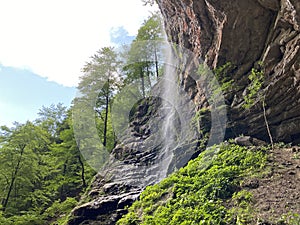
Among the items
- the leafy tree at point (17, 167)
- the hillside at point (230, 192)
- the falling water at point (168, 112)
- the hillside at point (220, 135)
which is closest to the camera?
the hillside at point (230, 192)

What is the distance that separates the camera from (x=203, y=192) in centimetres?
609

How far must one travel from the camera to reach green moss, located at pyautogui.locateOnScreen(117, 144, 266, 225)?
5.44 metres

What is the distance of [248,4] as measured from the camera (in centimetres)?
804

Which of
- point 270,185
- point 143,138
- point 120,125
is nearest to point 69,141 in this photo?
point 120,125

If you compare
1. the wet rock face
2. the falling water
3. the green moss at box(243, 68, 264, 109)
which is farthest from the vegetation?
the green moss at box(243, 68, 264, 109)

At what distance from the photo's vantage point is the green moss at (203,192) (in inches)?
214

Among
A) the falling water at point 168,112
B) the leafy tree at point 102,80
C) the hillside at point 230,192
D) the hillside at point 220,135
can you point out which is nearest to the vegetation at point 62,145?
the leafy tree at point 102,80

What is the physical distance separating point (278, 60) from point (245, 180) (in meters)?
3.75

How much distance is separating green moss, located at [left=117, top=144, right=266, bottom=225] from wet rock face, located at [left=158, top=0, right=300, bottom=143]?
50.6 inches

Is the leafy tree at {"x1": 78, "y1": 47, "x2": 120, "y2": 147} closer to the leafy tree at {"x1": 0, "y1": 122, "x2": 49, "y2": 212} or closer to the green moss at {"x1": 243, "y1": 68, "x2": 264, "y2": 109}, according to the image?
the leafy tree at {"x1": 0, "y1": 122, "x2": 49, "y2": 212}

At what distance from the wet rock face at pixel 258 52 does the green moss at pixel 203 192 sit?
4.22 ft

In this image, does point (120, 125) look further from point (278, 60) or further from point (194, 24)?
point (278, 60)

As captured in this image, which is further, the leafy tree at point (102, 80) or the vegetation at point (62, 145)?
the leafy tree at point (102, 80)

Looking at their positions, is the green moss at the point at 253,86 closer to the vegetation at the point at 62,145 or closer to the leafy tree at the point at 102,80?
the vegetation at the point at 62,145
